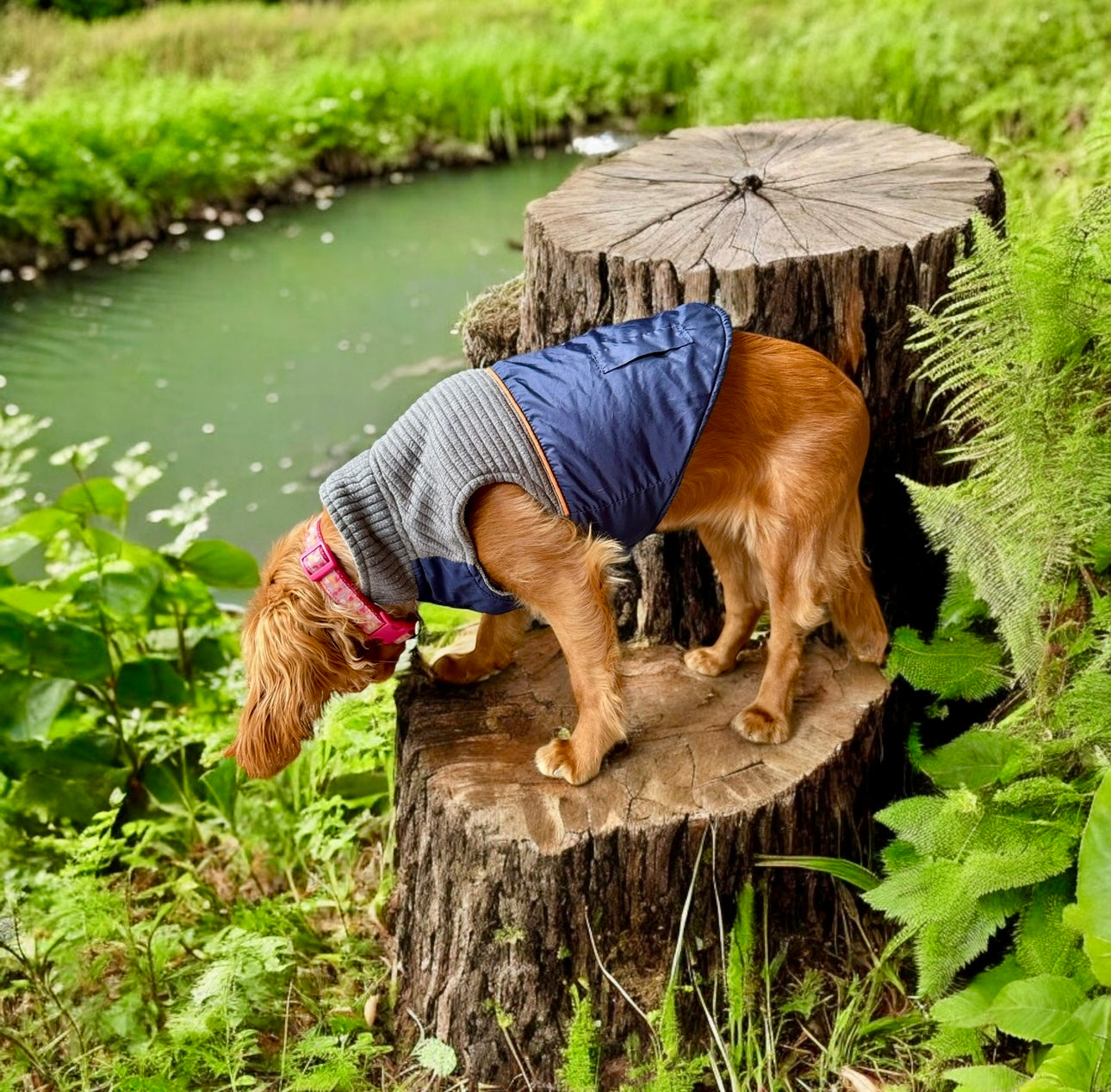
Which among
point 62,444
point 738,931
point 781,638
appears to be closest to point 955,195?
point 781,638

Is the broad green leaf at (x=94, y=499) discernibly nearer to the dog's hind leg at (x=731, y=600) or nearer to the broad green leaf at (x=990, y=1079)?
the dog's hind leg at (x=731, y=600)

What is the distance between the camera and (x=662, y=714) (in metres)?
3.22

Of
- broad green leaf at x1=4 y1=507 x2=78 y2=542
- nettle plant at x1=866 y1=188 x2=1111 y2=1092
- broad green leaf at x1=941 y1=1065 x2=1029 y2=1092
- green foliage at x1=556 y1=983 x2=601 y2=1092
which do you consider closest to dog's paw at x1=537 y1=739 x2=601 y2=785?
green foliage at x1=556 y1=983 x2=601 y2=1092

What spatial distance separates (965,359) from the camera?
2.76m

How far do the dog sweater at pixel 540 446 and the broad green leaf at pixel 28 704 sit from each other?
1562 mm

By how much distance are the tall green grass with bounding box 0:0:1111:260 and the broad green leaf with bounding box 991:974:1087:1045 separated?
16.5 ft

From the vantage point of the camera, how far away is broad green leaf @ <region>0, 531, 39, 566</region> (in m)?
3.73

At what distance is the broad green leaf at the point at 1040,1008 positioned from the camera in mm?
2336

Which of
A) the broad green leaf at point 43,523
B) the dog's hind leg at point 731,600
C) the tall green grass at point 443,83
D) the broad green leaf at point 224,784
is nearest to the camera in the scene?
the dog's hind leg at point 731,600

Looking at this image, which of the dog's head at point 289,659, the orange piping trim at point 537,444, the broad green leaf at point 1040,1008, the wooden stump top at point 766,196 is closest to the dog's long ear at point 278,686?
the dog's head at point 289,659

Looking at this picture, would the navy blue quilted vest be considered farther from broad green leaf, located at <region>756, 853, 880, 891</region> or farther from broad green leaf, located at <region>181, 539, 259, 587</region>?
broad green leaf, located at <region>181, 539, 259, 587</region>

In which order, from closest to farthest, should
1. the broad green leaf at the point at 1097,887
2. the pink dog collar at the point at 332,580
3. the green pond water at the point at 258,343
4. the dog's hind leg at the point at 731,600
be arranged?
1. the broad green leaf at the point at 1097,887
2. the pink dog collar at the point at 332,580
3. the dog's hind leg at the point at 731,600
4. the green pond water at the point at 258,343

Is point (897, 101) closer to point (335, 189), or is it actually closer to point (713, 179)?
point (713, 179)

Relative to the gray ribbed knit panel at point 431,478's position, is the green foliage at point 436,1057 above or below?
below
